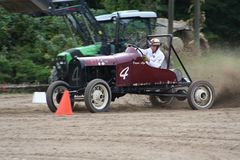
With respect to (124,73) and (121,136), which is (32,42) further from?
(121,136)

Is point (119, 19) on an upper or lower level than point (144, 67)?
upper

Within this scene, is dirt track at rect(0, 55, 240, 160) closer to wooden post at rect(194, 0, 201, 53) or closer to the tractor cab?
the tractor cab

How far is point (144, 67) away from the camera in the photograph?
17188 millimetres

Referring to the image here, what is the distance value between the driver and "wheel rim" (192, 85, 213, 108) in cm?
117

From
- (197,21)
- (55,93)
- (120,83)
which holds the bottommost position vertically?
(55,93)

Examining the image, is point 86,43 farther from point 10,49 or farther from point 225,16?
point 225,16

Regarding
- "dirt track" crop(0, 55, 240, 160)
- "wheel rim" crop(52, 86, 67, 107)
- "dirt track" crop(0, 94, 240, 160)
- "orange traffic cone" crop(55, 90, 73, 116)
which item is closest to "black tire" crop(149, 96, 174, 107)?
"dirt track" crop(0, 55, 240, 160)

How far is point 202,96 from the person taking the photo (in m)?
17.8

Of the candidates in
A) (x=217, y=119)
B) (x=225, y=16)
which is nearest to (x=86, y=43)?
(x=217, y=119)

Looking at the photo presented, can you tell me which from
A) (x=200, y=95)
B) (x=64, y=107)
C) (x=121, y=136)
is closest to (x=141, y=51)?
(x=200, y=95)

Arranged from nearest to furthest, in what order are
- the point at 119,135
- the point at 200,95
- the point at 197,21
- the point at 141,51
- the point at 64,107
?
1. the point at 119,135
2. the point at 64,107
3. the point at 141,51
4. the point at 200,95
5. the point at 197,21

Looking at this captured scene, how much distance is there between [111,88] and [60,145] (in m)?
6.11

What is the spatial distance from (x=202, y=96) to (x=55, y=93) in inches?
146

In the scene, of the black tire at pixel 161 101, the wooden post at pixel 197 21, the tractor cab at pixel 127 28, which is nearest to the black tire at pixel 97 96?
the tractor cab at pixel 127 28
